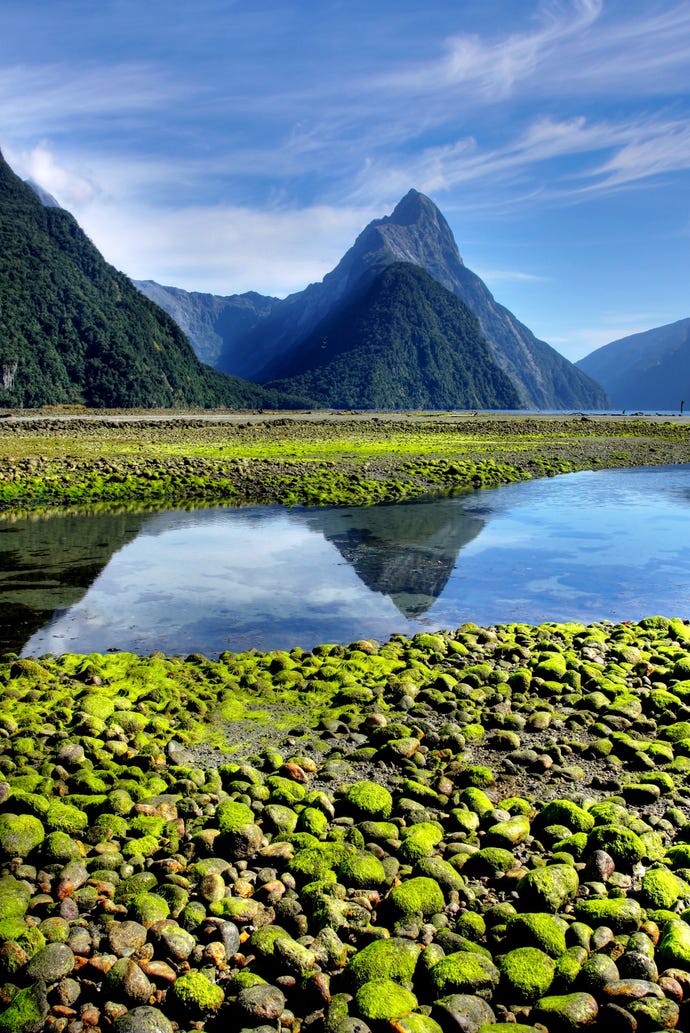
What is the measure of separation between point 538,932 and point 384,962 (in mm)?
1179

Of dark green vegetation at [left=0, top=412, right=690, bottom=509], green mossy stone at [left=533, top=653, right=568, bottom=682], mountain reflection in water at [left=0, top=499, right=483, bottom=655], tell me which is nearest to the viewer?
green mossy stone at [left=533, top=653, right=568, bottom=682]

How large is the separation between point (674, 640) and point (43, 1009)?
11.5 metres

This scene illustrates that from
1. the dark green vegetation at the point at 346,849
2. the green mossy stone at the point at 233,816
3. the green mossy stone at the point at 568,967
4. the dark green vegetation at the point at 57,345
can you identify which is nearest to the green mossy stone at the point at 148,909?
the dark green vegetation at the point at 346,849

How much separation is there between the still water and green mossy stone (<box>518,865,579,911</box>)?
25.6 ft

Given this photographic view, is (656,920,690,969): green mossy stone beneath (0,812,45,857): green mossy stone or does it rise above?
beneath

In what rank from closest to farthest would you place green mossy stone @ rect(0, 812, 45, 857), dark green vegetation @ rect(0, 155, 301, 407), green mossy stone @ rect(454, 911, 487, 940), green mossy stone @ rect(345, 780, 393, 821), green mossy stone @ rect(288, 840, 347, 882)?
1. green mossy stone @ rect(454, 911, 487, 940)
2. green mossy stone @ rect(288, 840, 347, 882)
3. green mossy stone @ rect(0, 812, 45, 857)
4. green mossy stone @ rect(345, 780, 393, 821)
5. dark green vegetation @ rect(0, 155, 301, 407)

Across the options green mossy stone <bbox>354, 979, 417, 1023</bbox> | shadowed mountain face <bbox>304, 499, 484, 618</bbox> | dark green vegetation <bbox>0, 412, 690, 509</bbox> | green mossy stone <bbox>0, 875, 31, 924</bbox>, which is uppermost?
dark green vegetation <bbox>0, 412, 690, 509</bbox>

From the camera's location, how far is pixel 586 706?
10.2 metres

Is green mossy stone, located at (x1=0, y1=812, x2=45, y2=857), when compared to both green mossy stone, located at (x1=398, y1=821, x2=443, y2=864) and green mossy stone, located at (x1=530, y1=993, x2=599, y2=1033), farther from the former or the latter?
green mossy stone, located at (x1=530, y1=993, x2=599, y2=1033)

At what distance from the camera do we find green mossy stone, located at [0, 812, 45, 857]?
6.50m

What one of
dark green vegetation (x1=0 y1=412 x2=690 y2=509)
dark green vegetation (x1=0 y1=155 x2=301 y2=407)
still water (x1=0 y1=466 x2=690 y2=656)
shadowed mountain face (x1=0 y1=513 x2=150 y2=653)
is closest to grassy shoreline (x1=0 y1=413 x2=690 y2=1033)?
still water (x1=0 y1=466 x2=690 y2=656)

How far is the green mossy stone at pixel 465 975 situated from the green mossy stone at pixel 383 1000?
0.22m

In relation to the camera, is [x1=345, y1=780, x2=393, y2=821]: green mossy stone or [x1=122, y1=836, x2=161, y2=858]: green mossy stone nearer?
[x1=122, y1=836, x2=161, y2=858]: green mossy stone

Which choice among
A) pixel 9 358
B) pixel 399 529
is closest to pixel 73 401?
pixel 9 358
